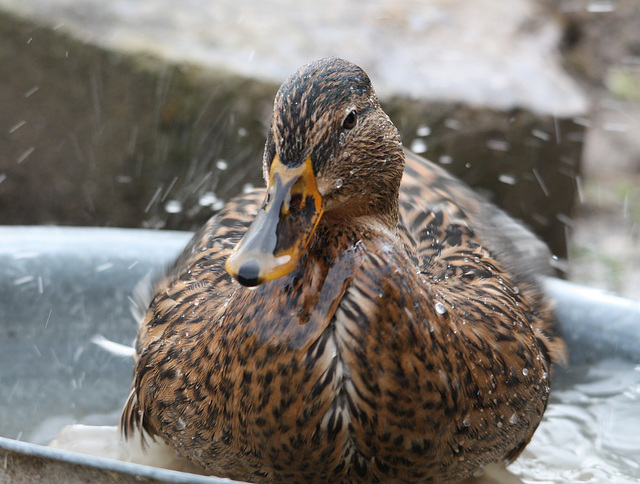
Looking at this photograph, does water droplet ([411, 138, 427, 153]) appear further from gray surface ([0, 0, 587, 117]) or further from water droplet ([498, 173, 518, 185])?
water droplet ([498, 173, 518, 185])

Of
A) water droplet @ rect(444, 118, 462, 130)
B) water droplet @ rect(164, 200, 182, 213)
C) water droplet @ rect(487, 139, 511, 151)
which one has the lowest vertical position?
water droplet @ rect(164, 200, 182, 213)

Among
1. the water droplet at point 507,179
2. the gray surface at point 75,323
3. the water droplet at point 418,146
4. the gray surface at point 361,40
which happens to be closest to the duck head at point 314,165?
the gray surface at point 75,323

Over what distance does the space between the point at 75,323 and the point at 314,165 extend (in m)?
1.32

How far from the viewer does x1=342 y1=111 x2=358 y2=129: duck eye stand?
1.58 meters

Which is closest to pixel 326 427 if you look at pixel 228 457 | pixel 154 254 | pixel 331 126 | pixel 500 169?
pixel 228 457

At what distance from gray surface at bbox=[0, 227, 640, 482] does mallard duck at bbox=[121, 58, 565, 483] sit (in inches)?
26.9

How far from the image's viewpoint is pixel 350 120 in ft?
5.22

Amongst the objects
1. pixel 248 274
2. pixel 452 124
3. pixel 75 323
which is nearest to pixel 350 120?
pixel 248 274

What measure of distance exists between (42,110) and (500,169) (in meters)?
2.43

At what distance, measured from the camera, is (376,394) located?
1542 millimetres

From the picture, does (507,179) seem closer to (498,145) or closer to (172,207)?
(498,145)

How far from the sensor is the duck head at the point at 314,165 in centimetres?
142

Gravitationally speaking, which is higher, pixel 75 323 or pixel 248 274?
pixel 248 274

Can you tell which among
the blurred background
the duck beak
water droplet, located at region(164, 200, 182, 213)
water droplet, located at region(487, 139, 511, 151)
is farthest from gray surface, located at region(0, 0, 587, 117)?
the duck beak
